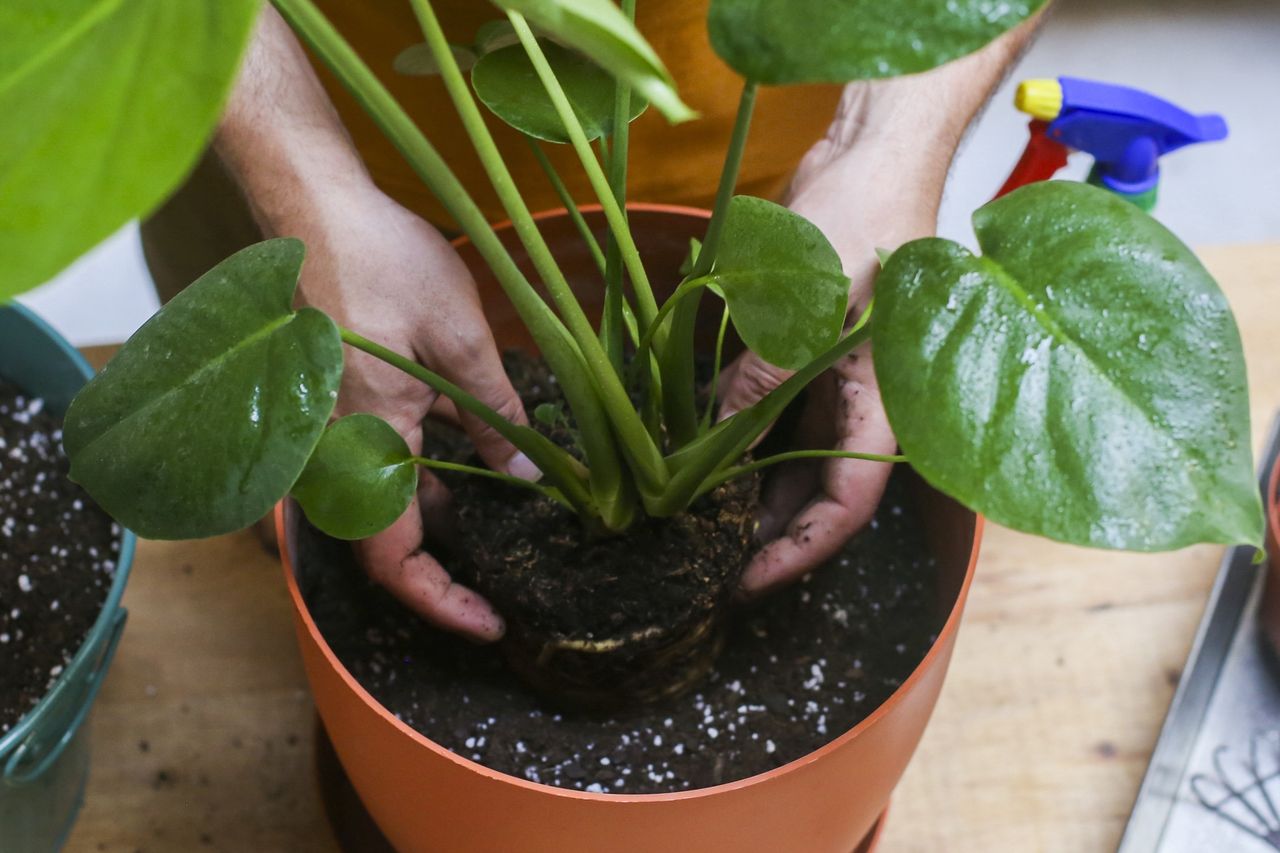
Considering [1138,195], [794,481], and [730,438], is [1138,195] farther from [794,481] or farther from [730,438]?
[730,438]

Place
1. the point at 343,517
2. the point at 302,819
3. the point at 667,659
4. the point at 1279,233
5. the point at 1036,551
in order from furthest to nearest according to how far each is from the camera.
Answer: the point at 1279,233
the point at 1036,551
the point at 302,819
the point at 667,659
the point at 343,517

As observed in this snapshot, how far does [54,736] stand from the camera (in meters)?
0.58

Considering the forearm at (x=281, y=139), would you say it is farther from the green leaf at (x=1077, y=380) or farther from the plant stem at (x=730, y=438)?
the green leaf at (x=1077, y=380)

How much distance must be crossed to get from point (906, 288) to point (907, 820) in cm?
44

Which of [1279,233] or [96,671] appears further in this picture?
[1279,233]

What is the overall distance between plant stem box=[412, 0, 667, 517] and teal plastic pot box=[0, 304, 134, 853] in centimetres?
29

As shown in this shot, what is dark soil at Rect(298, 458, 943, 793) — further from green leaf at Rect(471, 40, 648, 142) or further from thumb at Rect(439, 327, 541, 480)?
green leaf at Rect(471, 40, 648, 142)

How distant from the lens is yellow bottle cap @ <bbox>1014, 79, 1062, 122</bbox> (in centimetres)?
68

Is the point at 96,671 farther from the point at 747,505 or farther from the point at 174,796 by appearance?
the point at 747,505

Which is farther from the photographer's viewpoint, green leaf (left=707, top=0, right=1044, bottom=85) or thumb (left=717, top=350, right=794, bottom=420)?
thumb (left=717, top=350, right=794, bottom=420)

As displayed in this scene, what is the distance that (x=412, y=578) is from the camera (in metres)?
0.50

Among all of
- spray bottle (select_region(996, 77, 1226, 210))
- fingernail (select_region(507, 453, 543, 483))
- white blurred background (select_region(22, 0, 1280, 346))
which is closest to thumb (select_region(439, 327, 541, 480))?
fingernail (select_region(507, 453, 543, 483))

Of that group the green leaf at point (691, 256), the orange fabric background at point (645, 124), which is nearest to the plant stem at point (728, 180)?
the green leaf at point (691, 256)

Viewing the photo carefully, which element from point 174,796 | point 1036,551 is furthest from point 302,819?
point 1036,551
